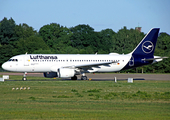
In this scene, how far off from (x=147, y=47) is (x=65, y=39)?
291 ft

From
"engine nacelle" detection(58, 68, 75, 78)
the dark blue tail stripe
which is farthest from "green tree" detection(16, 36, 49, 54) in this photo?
"engine nacelle" detection(58, 68, 75, 78)

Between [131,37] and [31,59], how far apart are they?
6436 cm

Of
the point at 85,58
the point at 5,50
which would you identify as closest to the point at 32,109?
the point at 85,58

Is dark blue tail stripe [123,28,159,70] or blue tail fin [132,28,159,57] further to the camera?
blue tail fin [132,28,159,57]

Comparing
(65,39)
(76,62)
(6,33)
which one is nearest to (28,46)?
(6,33)

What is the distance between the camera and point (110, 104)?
1783 cm

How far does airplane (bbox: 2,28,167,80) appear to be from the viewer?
39.2 metres

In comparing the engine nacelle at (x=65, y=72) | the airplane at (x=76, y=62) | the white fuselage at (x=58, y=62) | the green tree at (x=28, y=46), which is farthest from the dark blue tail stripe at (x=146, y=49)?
the green tree at (x=28, y=46)

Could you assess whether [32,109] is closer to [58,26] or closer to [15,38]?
[15,38]

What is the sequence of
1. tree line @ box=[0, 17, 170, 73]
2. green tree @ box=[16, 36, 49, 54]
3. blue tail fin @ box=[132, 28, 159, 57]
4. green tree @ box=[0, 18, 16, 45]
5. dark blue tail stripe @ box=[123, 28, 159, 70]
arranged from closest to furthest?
dark blue tail stripe @ box=[123, 28, 159, 70]
blue tail fin @ box=[132, 28, 159, 57]
green tree @ box=[16, 36, 49, 54]
tree line @ box=[0, 17, 170, 73]
green tree @ box=[0, 18, 16, 45]

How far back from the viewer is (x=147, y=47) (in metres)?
43.7

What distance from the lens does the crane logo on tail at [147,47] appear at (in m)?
43.7

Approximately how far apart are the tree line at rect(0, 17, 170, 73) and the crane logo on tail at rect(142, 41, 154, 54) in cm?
3990

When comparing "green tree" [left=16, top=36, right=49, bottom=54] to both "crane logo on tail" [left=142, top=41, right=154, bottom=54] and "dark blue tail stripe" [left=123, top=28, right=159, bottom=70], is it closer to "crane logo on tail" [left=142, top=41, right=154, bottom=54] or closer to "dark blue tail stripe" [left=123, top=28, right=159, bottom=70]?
"dark blue tail stripe" [left=123, top=28, right=159, bottom=70]
